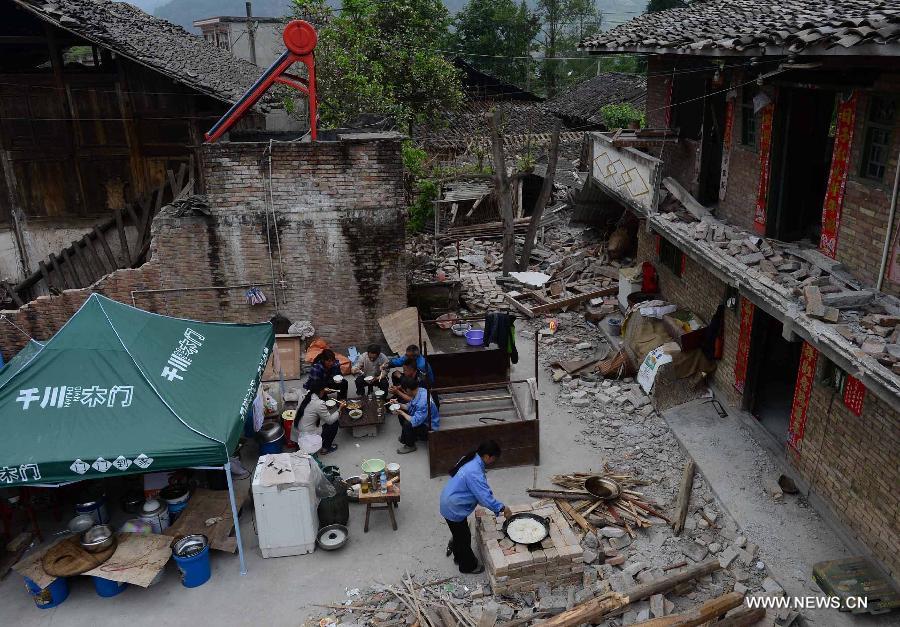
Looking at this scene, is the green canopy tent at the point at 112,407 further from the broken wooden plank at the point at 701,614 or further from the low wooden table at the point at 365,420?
the broken wooden plank at the point at 701,614

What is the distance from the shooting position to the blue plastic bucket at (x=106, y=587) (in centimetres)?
802

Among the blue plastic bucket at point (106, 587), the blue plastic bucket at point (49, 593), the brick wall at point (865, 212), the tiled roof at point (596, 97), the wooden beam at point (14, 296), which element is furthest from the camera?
the tiled roof at point (596, 97)

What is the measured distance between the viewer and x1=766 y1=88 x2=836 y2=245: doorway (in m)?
9.67

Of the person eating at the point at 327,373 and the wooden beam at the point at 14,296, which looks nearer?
the person eating at the point at 327,373

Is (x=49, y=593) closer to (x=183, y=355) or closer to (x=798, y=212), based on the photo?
(x=183, y=355)

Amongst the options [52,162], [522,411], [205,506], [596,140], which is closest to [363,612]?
[205,506]

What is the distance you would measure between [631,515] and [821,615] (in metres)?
2.50

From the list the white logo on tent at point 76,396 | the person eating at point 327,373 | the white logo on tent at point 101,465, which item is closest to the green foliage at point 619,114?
the person eating at point 327,373

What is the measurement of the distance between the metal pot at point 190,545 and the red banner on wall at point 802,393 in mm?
8236

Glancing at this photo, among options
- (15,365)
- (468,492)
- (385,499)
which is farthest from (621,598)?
(15,365)

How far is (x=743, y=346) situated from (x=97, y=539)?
991cm

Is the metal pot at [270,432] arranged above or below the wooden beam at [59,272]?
below

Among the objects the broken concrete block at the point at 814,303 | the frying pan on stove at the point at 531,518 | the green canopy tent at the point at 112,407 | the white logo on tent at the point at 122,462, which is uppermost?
the broken concrete block at the point at 814,303

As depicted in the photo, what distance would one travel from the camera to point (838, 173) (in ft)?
27.7
